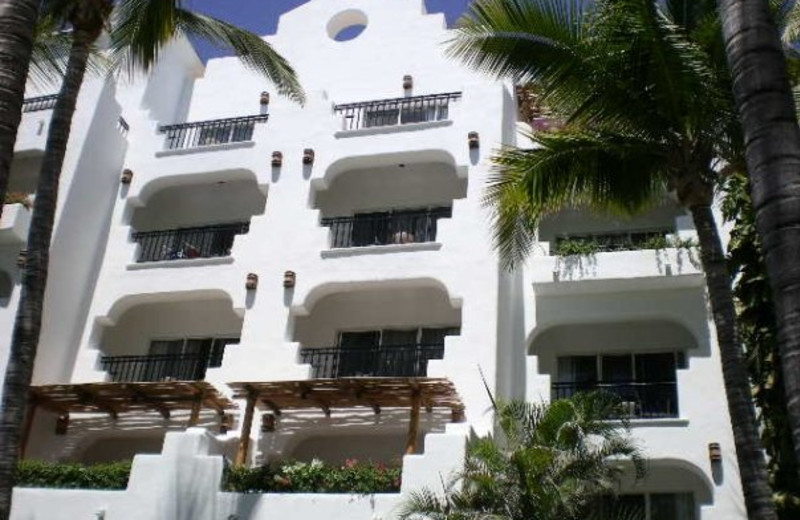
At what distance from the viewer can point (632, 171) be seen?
14766 millimetres

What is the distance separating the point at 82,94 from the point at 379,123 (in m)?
8.16

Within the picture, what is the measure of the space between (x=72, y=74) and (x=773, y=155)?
13.0 metres

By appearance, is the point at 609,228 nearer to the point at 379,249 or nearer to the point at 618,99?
the point at 379,249

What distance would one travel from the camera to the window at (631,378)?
19781mm

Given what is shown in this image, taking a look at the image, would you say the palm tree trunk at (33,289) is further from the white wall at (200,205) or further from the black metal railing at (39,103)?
the black metal railing at (39,103)

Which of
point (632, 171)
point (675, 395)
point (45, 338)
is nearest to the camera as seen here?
point (632, 171)

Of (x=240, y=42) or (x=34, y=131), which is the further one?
(x=34, y=131)

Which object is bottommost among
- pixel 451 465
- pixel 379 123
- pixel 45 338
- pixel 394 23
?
pixel 451 465

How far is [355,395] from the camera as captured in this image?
19.4m

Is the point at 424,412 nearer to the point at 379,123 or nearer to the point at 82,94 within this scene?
the point at 379,123

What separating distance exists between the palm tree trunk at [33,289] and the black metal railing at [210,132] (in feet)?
30.4

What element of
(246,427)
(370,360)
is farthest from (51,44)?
(370,360)

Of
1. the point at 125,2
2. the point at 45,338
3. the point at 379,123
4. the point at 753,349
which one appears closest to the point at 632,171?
the point at 753,349

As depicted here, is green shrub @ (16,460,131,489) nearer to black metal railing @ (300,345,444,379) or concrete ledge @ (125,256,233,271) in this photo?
black metal railing @ (300,345,444,379)
